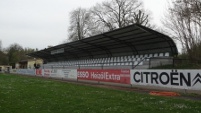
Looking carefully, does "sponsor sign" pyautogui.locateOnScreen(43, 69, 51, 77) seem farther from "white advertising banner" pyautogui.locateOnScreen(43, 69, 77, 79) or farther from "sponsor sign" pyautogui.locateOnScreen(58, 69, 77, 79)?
"sponsor sign" pyautogui.locateOnScreen(58, 69, 77, 79)

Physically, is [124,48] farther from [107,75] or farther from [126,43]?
[107,75]

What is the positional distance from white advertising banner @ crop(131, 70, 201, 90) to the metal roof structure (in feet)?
20.5

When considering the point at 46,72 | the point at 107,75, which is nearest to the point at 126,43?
the point at 107,75

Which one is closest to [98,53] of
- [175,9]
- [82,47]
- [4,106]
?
[82,47]

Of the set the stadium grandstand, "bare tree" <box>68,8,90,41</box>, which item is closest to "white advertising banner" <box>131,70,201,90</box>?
the stadium grandstand

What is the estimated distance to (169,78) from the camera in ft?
52.1

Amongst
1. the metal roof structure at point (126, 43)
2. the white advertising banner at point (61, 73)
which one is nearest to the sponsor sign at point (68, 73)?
the white advertising banner at point (61, 73)

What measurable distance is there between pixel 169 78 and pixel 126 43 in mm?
14736

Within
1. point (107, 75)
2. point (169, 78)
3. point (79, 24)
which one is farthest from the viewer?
point (79, 24)

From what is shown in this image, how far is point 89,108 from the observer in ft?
32.5

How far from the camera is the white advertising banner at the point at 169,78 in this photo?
1415cm

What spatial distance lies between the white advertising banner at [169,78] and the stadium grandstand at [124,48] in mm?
4298

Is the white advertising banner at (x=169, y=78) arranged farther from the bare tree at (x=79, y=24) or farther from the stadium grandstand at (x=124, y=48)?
the bare tree at (x=79, y=24)

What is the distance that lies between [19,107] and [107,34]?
755 inches
